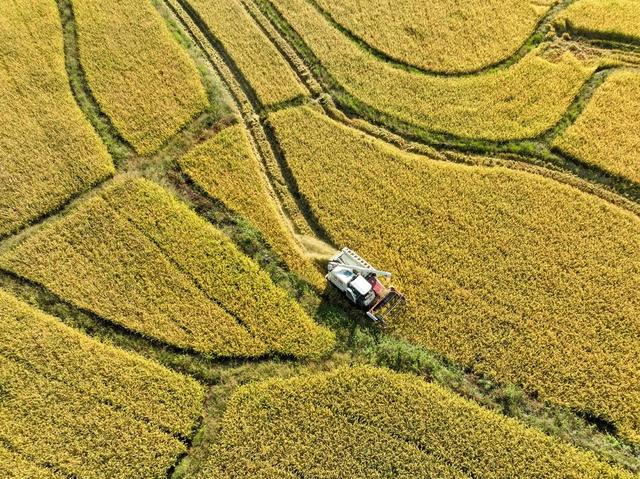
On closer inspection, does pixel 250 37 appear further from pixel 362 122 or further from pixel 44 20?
pixel 44 20

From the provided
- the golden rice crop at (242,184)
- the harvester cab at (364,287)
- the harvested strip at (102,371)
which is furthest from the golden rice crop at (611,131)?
the harvested strip at (102,371)

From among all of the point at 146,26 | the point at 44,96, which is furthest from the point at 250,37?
the point at 44,96

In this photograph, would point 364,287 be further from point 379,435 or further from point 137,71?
point 137,71

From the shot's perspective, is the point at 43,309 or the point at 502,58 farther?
the point at 502,58

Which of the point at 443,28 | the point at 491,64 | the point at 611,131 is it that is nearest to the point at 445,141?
the point at 491,64

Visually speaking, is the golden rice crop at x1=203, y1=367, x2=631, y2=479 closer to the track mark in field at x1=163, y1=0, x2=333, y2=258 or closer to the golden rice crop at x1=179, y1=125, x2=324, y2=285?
the golden rice crop at x1=179, y1=125, x2=324, y2=285

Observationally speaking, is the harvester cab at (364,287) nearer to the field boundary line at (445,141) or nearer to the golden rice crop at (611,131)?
the field boundary line at (445,141)
